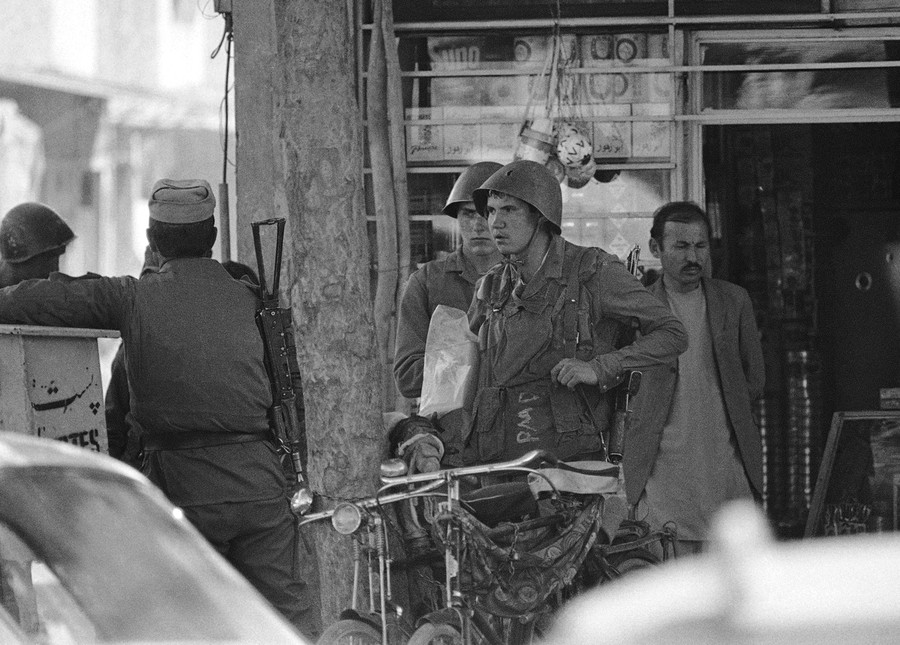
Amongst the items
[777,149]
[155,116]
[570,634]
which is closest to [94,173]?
[155,116]

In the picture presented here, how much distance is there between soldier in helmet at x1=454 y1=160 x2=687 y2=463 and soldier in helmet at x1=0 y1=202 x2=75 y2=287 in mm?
1919

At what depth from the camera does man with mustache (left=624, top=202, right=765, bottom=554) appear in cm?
731

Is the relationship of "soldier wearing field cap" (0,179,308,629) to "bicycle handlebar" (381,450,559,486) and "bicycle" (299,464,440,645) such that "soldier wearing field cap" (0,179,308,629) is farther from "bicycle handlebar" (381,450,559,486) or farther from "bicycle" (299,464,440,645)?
"bicycle handlebar" (381,450,559,486)

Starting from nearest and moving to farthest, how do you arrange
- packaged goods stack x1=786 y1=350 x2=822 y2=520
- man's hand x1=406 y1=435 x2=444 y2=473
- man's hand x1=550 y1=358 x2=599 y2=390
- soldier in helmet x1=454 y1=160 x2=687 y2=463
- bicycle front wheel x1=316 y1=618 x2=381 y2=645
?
1. bicycle front wheel x1=316 y1=618 x2=381 y2=645
2. man's hand x1=406 y1=435 x2=444 y2=473
3. man's hand x1=550 y1=358 x2=599 y2=390
4. soldier in helmet x1=454 y1=160 x2=687 y2=463
5. packaged goods stack x1=786 y1=350 x2=822 y2=520

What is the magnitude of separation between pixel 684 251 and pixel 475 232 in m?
1.08

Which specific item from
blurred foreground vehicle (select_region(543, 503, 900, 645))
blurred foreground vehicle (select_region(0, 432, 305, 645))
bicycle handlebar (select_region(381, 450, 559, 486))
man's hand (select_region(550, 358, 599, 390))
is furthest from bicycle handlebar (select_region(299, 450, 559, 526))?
blurred foreground vehicle (select_region(543, 503, 900, 645))

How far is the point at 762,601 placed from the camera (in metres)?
2.03

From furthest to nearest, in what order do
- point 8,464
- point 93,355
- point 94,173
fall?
point 94,173 < point 93,355 < point 8,464

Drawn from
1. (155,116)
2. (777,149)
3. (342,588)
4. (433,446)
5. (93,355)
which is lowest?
(342,588)

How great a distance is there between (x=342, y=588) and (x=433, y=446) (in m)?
0.63

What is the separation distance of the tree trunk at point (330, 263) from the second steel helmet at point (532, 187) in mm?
714

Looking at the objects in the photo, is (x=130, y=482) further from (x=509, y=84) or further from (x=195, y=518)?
(x=509, y=84)

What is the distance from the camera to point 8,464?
321cm

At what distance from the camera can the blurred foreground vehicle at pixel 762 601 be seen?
2.00 meters
